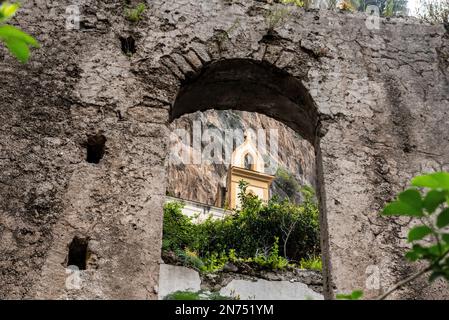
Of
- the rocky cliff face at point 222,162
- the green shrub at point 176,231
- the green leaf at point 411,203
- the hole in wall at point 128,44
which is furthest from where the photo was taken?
the rocky cliff face at point 222,162

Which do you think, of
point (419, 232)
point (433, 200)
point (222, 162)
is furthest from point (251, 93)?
point (222, 162)

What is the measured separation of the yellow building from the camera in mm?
23156

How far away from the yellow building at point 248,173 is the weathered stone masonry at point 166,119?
17.2m

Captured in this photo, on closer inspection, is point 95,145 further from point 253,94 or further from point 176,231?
point 176,231

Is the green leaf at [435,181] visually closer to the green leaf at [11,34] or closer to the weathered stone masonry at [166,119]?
the green leaf at [11,34]

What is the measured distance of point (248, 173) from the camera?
23.5m

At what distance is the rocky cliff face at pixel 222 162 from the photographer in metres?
21.4

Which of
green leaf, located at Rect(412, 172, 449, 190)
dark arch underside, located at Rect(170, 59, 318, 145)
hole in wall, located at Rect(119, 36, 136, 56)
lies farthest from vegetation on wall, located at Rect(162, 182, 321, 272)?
green leaf, located at Rect(412, 172, 449, 190)

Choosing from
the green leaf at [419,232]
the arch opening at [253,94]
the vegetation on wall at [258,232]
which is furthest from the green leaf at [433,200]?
the vegetation on wall at [258,232]

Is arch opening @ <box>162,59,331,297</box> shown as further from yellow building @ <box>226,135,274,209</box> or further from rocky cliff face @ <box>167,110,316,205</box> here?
yellow building @ <box>226,135,274,209</box>

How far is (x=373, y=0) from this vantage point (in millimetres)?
18000

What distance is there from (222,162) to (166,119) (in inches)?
775

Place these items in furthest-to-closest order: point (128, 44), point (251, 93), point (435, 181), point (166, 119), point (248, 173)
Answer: point (248, 173) < point (251, 93) < point (128, 44) < point (166, 119) < point (435, 181)
